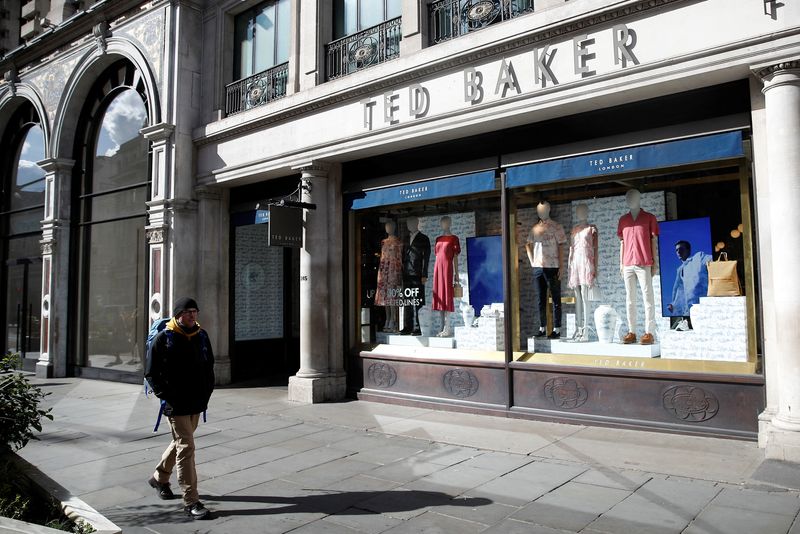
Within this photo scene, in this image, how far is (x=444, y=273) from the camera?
9961mm

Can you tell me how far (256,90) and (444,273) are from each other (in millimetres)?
5775

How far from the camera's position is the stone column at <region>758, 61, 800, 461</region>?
→ 234 inches

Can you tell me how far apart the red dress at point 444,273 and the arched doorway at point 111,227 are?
7265 millimetres

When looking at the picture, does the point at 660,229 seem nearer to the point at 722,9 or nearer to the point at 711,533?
the point at 722,9

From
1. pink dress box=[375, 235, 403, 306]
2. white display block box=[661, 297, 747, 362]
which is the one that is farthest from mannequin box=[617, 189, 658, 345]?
pink dress box=[375, 235, 403, 306]

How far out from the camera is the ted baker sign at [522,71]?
7.27 m

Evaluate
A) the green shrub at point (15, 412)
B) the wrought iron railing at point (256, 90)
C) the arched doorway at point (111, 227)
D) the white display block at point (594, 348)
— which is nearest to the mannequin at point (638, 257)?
the white display block at point (594, 348)

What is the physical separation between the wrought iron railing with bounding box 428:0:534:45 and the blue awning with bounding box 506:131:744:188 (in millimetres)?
2232

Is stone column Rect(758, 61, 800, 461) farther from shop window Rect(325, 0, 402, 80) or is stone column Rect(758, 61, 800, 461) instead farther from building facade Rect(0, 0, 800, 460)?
shop window Rect(325, 0, 402, 80)

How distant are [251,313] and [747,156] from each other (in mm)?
10378

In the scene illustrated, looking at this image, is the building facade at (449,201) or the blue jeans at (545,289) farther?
the blue jeans at (545,289)

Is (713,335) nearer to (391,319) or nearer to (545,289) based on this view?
(545,289)

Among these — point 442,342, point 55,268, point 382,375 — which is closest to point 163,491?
point 382,375

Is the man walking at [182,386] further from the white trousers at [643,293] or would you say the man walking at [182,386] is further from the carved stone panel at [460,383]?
the white trousers at [643,293]
